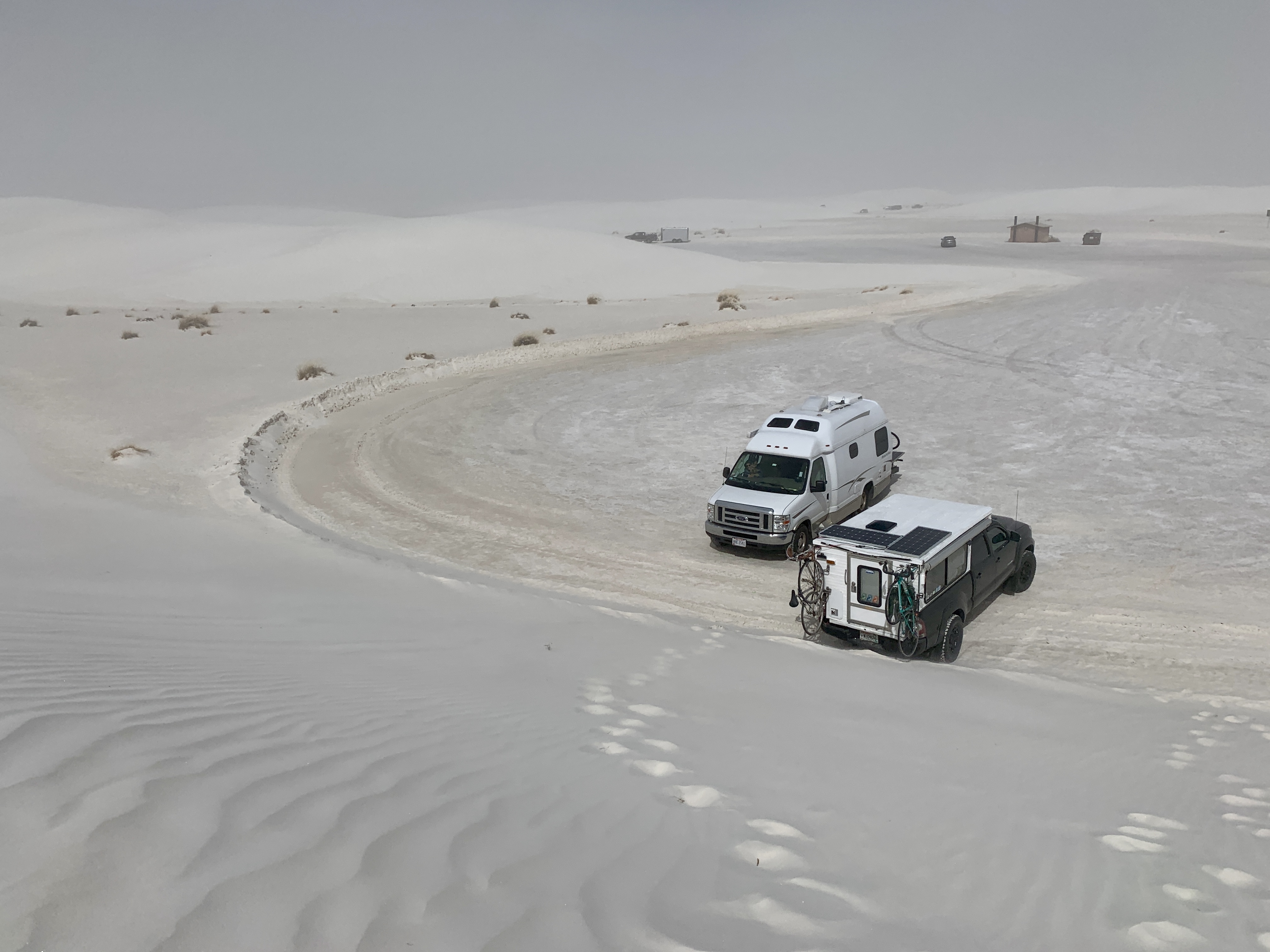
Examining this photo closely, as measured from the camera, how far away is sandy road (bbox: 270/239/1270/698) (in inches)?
534

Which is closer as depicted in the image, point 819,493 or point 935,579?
point 935,579

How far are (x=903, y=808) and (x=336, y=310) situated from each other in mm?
51963

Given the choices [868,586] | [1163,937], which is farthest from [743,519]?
[1163,937]

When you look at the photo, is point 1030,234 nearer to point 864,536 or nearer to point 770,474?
point 770,474

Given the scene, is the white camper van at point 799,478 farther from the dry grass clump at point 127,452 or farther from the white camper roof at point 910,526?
the dry grass clump at point 127,452

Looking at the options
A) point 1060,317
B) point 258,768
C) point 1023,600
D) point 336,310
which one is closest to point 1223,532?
point 1023,600

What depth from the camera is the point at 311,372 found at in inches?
1268

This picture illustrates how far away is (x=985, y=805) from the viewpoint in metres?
6.45

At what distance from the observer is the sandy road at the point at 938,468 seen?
13.6 m

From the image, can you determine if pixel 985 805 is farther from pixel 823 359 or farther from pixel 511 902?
pixel 823 359

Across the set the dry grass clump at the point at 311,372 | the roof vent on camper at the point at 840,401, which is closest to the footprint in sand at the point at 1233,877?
the roof vent on camper at the point at 840,401

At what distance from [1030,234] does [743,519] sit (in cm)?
10072

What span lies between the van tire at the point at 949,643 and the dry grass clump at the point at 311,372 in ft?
83.7

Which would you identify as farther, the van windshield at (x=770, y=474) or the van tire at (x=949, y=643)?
the van windshield at (x=770, y=474)
